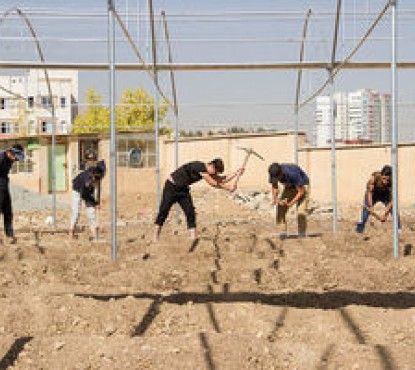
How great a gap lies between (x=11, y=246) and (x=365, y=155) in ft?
41.9

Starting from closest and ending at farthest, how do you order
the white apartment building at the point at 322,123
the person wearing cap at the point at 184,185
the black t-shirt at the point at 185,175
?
the person wearing cap at the point at 184,185
the black t-shirt at the point at 185,175
the white apartment building at the point at 322,123

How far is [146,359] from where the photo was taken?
3727 millimetres

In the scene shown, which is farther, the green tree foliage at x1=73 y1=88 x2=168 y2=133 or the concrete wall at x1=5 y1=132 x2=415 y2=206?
the green tree foliage at x1=73 y1=88 x2=168 y2=133

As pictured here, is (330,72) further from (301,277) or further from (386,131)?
(386,131)

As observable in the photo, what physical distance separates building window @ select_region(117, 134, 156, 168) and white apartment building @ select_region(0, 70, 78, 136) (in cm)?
636

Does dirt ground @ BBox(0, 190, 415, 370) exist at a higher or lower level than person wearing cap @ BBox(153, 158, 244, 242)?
lower

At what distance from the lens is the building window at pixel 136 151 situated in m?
22.8

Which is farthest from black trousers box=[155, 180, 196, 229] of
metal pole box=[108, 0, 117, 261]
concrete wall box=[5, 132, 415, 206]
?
concrete wall box=[5, 132, 415, 206]

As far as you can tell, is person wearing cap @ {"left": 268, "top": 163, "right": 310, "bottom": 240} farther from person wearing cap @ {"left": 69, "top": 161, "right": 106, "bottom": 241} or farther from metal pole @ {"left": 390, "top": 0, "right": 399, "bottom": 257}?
person wearing cap @ {"left": 69, "top": 161, "right": 106, "bottom": 241}

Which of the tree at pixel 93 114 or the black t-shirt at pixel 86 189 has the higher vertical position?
the tree at pixel 93 114

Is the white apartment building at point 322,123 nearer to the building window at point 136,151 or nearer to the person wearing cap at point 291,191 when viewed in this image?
the building window at point 136,151

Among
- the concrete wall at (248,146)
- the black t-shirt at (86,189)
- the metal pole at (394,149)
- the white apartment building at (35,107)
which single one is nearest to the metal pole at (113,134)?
the black t-shirt at (86,189)

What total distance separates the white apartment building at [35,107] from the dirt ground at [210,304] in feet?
70.2

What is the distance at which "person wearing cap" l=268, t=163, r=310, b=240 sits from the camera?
30.3 feet
